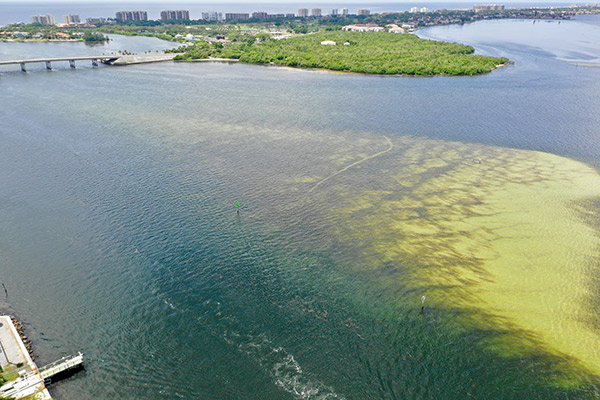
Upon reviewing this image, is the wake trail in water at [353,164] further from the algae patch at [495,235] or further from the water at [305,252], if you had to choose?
the algae patch at [495,235]

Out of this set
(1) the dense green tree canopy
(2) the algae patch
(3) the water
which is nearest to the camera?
(3) the water

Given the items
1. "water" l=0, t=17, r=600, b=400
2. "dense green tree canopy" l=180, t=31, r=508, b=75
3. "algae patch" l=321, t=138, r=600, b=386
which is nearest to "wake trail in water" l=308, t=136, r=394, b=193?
"water" l=0, t=17, r=600, b=400

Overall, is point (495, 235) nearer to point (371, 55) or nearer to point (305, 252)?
point (305, 252)

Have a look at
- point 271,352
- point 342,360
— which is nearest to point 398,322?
point 342,360

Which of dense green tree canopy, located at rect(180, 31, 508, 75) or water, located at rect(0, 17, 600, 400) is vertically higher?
dense green tree canopy, located at rect(180, 31, 508, 75)

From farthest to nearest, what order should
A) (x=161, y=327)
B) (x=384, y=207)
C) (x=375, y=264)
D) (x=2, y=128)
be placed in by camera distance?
(x=2, y=128) < (x=384, y=207) < (x=375, y=264) < (x=161, y=327)

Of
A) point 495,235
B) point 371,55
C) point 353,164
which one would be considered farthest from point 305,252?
point 371,55

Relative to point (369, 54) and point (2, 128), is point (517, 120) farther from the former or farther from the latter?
point (2, 128)

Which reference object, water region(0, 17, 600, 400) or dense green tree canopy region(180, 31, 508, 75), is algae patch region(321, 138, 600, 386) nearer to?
water region(0, 17, 600, 400)
